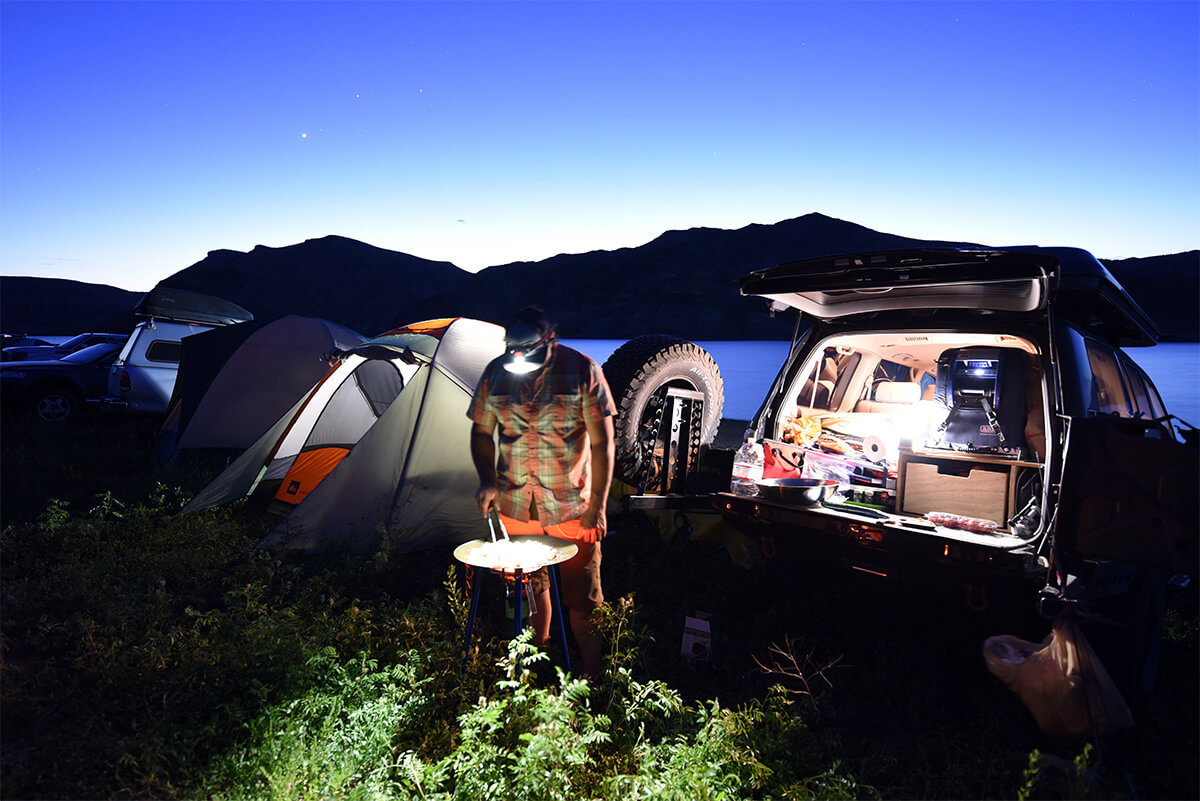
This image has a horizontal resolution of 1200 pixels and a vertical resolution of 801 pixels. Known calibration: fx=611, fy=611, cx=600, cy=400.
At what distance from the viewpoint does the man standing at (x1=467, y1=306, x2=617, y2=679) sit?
2867 mm

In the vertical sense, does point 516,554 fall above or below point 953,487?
below

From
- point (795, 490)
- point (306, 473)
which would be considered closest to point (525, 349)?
point (795, 490)

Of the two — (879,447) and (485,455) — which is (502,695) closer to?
(485,455)

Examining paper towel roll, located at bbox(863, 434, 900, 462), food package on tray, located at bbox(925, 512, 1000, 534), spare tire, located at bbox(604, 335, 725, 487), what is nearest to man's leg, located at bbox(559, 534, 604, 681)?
spare tire, located at bbox(604, 335, 725, 487)

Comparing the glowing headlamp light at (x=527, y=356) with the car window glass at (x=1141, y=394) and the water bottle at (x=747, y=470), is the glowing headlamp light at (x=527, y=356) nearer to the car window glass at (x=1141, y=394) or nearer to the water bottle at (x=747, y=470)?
the water bottle at (x=747, y=470)

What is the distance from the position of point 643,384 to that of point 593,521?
5.71 feet

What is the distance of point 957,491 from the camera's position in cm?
349

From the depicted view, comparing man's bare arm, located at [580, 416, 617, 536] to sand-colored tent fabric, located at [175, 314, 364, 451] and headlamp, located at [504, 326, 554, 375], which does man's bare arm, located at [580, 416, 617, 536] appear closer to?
headlamp, located at [504, 326, 554, 375]

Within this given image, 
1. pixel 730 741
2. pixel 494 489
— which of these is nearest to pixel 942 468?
pixel 730 741

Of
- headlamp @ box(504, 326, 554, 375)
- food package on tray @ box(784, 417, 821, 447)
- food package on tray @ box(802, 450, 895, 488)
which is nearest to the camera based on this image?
headlamp @ box(504, 326, 554, 375)

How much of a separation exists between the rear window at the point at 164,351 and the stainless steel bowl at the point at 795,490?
37.9 feet

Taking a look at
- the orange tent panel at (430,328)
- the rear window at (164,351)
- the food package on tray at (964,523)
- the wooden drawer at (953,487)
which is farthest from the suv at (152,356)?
the food package on tray at (964,523)

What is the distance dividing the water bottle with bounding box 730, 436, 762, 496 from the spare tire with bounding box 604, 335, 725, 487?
0.68m

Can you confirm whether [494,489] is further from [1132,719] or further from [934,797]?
[1132,719]
